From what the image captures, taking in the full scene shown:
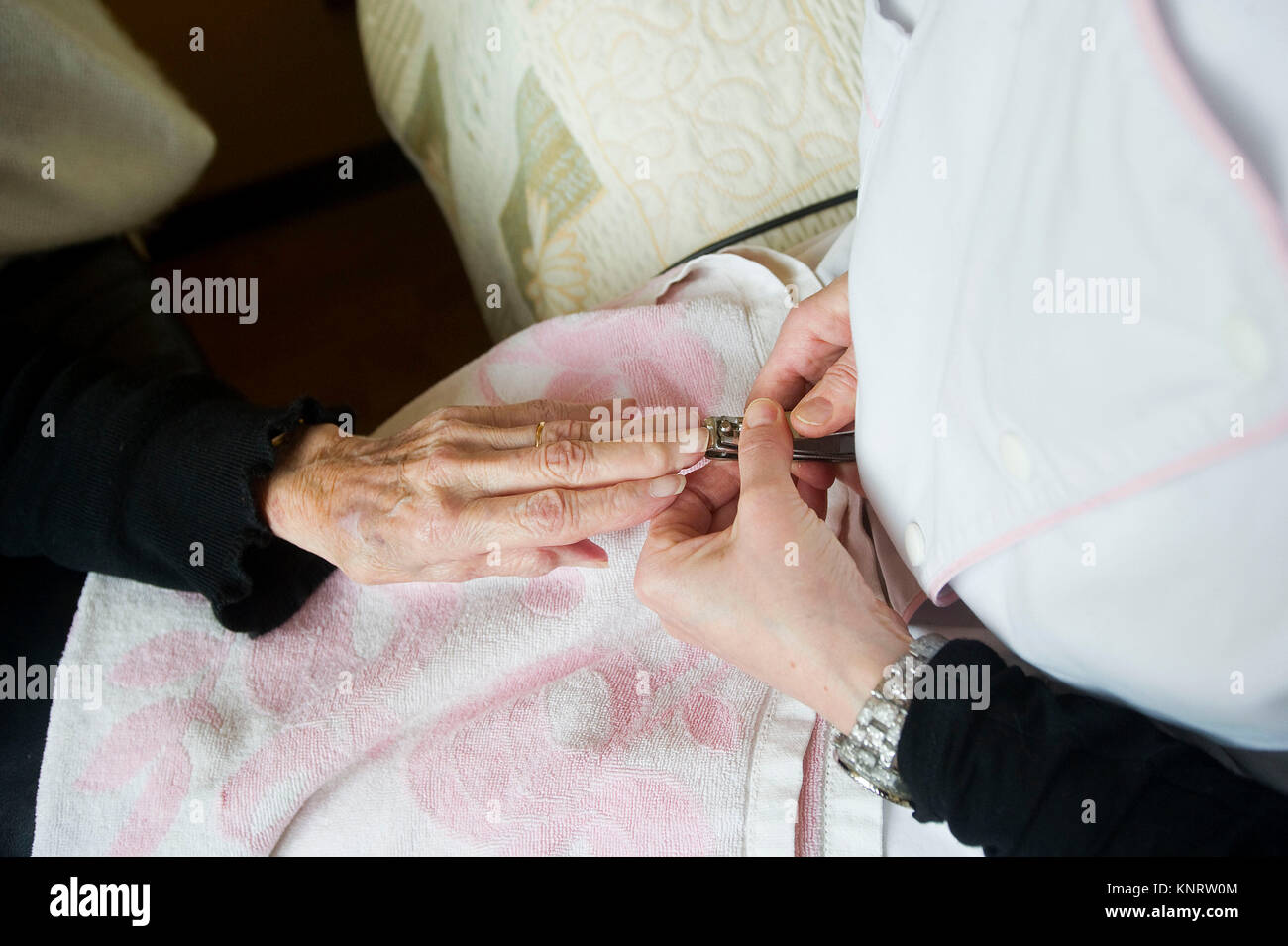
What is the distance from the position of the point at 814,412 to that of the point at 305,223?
1.16 metres

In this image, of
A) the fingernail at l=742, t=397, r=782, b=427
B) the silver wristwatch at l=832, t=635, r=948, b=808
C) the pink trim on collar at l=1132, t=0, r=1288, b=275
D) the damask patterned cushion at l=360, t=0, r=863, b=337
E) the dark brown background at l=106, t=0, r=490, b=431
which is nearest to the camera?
the pink trim on collar at l=1132, t=0, r=1288, b=275

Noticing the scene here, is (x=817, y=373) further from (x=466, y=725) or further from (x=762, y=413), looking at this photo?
(x=466, y=725)

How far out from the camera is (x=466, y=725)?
628 mm

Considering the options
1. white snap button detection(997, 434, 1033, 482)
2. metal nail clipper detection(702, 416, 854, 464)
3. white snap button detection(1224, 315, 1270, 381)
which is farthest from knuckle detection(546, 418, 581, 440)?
white snap button detection(1224, 315, 1270, 381)

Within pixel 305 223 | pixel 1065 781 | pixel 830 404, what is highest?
pixel 305 223

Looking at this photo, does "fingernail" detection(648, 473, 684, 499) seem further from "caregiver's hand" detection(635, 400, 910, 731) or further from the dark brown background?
the dark brown background

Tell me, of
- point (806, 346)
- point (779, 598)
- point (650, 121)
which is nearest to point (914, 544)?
point (779, 598)

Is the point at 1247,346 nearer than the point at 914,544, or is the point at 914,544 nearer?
the point at 1247,346

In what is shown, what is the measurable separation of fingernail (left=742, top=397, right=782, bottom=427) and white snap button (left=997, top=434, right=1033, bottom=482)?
0.60ft

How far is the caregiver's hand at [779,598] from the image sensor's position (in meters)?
0.51

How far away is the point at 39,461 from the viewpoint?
0.71 meters

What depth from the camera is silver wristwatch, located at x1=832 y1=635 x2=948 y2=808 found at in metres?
0.49
